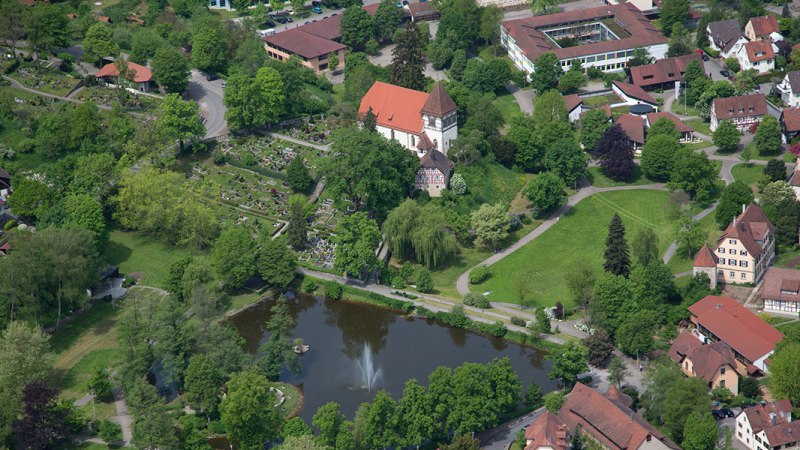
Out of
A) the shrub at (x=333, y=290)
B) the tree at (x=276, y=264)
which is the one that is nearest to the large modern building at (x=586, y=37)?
the shrub at (x=333, y=290)

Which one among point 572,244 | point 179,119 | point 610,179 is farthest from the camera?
point 610,179

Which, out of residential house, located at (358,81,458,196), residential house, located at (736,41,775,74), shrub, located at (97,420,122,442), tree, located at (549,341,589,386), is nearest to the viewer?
shrub, located at (97,420,122,442)

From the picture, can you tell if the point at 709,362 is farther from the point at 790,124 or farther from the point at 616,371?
the point at 790,124

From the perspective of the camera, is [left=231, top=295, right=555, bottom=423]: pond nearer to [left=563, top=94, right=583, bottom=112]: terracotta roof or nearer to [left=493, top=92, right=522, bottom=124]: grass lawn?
[left=493, top=92, right=522, bottom=124]: grass lawn

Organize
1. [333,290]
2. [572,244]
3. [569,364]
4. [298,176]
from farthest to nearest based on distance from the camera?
[298,176]
[572,244]
[333,290]
[569,364]

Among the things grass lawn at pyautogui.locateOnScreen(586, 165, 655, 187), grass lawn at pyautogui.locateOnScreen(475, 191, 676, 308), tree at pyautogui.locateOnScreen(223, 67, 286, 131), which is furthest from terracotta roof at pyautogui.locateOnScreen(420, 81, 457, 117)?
grass lawn at pyautogui.locateOnScreen(475, 191, 676, 308)

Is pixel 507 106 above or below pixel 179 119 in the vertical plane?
below

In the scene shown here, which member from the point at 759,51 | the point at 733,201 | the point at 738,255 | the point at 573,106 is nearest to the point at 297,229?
the point at 573,106
